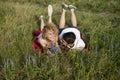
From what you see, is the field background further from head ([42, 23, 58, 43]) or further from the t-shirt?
head ([42, 23, 58, 43])

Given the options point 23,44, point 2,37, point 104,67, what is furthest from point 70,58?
point 2,37

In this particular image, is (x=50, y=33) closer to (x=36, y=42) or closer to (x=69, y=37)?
(x=69, y=37)

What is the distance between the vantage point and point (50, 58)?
422 centimetres

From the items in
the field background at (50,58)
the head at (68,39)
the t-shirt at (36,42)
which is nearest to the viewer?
the field background at (50,58)

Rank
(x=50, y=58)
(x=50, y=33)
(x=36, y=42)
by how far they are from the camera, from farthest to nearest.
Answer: (x=36, y=42), (x=50, y=33), (x=50, y=58)

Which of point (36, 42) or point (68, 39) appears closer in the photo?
point (68, 39)

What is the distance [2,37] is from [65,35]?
1.01 m

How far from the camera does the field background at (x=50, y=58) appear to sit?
4.02m

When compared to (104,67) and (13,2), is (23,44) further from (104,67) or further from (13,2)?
(13,2)

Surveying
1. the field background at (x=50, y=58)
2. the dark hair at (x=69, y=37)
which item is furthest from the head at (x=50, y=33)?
the field background at (x=50, y=58)

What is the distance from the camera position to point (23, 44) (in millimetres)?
5418

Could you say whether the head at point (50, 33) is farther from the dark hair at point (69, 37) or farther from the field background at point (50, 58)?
the field background at point (50, 58)

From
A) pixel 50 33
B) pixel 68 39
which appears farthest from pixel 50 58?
pixel 50 33

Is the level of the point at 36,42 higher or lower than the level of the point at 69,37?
lower
